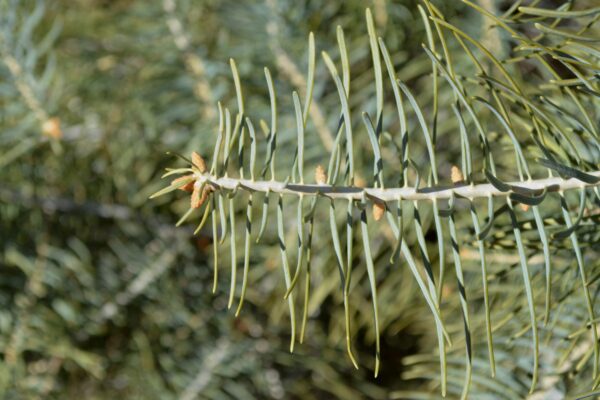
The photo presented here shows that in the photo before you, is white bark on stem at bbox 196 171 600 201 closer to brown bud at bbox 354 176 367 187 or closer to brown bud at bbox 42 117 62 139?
brown bud at bbox 354 176 367 187

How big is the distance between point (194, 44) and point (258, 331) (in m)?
0.30

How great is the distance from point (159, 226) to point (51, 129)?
15 centimetres

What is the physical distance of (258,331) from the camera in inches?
28.2

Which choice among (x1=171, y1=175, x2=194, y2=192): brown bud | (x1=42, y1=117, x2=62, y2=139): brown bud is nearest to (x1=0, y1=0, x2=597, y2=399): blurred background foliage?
(x1=42, y1=117, x2=62, y2=139): brown bud

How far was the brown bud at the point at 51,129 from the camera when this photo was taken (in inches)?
24.6

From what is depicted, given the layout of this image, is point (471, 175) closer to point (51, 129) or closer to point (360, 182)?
point (360, 182)

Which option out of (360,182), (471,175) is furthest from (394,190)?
(360,182)

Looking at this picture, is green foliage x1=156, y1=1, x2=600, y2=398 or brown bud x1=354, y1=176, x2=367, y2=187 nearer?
green foliage x1=156, y1=1, x2=600, y2=398

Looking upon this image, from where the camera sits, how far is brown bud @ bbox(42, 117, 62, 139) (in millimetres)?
625

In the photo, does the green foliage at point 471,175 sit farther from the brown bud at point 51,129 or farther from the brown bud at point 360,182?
the brown bud at point 51,129

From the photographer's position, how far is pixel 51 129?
0.62 metres

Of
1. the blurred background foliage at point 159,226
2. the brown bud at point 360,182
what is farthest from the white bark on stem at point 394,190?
the blurred background foliage at point 159,226

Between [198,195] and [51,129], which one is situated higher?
[51,129]

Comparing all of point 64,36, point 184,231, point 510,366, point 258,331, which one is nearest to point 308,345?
point 258,331
